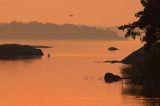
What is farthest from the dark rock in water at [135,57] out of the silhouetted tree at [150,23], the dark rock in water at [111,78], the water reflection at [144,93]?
the silhouetted tree at [150,23]

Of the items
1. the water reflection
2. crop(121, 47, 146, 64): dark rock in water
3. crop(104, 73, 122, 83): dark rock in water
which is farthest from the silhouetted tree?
crop(121, 47, 146, 64): dark rock in water

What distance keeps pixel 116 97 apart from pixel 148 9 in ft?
62.0

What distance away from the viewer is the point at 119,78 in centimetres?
11900

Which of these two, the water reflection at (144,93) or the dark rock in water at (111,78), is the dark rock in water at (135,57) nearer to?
the dark rock in water at (111,78)

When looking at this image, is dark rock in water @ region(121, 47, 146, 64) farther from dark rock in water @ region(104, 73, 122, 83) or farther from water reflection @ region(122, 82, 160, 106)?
water reflection @ region(122, 82, 160, 106)

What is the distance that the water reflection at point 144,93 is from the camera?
258 feet

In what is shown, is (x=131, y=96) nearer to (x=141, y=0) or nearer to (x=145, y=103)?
(x=145, y=103)

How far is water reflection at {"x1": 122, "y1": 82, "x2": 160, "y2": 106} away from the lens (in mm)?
78625

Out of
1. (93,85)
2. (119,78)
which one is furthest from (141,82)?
(119,78)

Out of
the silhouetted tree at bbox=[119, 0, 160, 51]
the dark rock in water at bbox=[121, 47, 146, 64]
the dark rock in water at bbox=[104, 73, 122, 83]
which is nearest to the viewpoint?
the silhouetted tree at bbox=[119, 0, 160, 51]

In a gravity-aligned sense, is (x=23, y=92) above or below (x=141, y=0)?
below

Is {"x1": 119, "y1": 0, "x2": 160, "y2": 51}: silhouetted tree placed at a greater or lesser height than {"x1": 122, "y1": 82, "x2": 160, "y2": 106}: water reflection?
greater

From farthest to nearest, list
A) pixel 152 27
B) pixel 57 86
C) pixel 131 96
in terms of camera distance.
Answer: pixel 57 86 < pixel 131 96 < pixel 152 27

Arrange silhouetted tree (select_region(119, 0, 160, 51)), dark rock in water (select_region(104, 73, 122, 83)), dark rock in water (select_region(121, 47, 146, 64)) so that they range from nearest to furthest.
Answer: silhouetted tree (select_region(119, 0, 160, 51)) → dark rock in water (select_region(104, 73, 122, 83)) → dark rock in water (select_region(121, 47, 146, 64))
